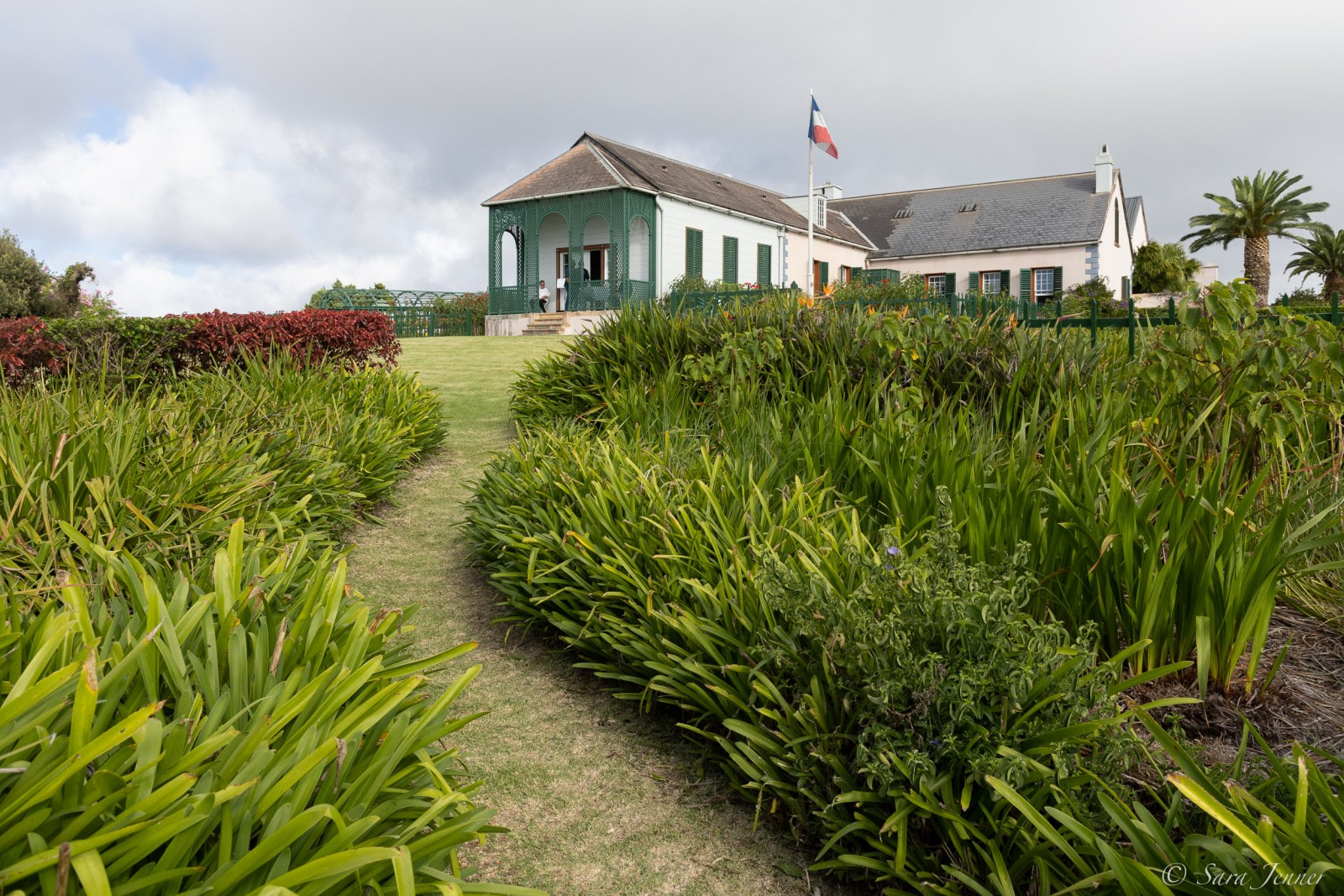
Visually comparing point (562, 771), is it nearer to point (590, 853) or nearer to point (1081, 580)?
point (590, 853)

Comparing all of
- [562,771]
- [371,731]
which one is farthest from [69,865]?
[562,771]

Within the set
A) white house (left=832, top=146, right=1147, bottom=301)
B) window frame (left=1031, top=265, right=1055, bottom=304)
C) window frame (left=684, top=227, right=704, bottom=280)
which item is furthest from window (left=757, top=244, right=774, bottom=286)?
window frame (left=1031, top=265, right=1055, bottom=304)

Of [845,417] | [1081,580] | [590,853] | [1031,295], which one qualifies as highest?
[1031,295]

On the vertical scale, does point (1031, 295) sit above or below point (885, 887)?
above

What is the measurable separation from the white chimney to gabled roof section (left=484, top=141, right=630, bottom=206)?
2100 centimetres

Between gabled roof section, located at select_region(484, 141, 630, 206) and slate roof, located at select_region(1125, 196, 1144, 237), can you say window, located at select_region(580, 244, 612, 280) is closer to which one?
gabled roof section, located at select_region(484, 141, 630, 206)

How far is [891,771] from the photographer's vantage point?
2301mm

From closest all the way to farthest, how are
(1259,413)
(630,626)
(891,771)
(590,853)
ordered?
(891,771), (590,853), (630,626), (1259,413)

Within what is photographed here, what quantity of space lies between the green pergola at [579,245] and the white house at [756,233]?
0.04 m

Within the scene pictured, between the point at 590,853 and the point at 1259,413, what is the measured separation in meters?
3.24

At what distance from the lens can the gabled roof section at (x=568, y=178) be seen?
2522 centimetres

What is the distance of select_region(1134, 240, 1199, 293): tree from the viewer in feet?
129

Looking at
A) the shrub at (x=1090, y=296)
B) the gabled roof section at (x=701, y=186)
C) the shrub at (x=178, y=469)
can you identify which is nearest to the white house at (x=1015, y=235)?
the shrub at (x=1090, y=296)

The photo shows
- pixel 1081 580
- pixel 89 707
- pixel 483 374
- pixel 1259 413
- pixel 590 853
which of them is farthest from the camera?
pixel 483 374
